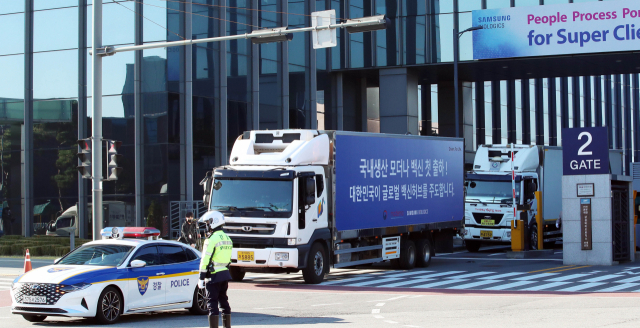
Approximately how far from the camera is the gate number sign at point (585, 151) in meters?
23.4

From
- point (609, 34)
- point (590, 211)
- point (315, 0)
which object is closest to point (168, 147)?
point (315, 0)

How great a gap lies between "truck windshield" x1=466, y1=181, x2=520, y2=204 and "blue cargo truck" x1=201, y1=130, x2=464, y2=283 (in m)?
5.49

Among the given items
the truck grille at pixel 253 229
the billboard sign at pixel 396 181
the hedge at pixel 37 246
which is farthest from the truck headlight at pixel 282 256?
the hedge at pixel 37 246

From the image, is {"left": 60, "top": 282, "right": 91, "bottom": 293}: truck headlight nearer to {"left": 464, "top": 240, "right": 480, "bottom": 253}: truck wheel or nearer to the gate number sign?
the gate number sign

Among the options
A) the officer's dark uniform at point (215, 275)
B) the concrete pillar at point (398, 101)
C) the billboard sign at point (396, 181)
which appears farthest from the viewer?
the concrete pillar at point (398, 101)

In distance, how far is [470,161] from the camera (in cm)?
4750

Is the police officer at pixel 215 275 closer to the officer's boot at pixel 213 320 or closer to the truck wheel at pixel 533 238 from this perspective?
the officer's boot at pixel 213 320

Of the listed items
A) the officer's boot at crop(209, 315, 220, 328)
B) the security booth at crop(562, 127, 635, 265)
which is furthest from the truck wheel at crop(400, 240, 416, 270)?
the officer's boot at crop(209, 315, 220, 328)

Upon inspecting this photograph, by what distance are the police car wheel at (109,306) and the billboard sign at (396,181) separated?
8053 millimetres

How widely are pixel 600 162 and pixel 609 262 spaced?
281 cm

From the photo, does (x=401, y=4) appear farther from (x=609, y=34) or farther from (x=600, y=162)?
(x=600, y=162)

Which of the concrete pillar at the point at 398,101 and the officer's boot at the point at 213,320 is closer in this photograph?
the officer's boot at the point at 213,320

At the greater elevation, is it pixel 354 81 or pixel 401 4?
pixel 401 4

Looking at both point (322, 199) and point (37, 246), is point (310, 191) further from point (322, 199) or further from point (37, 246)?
point (37, 246)
